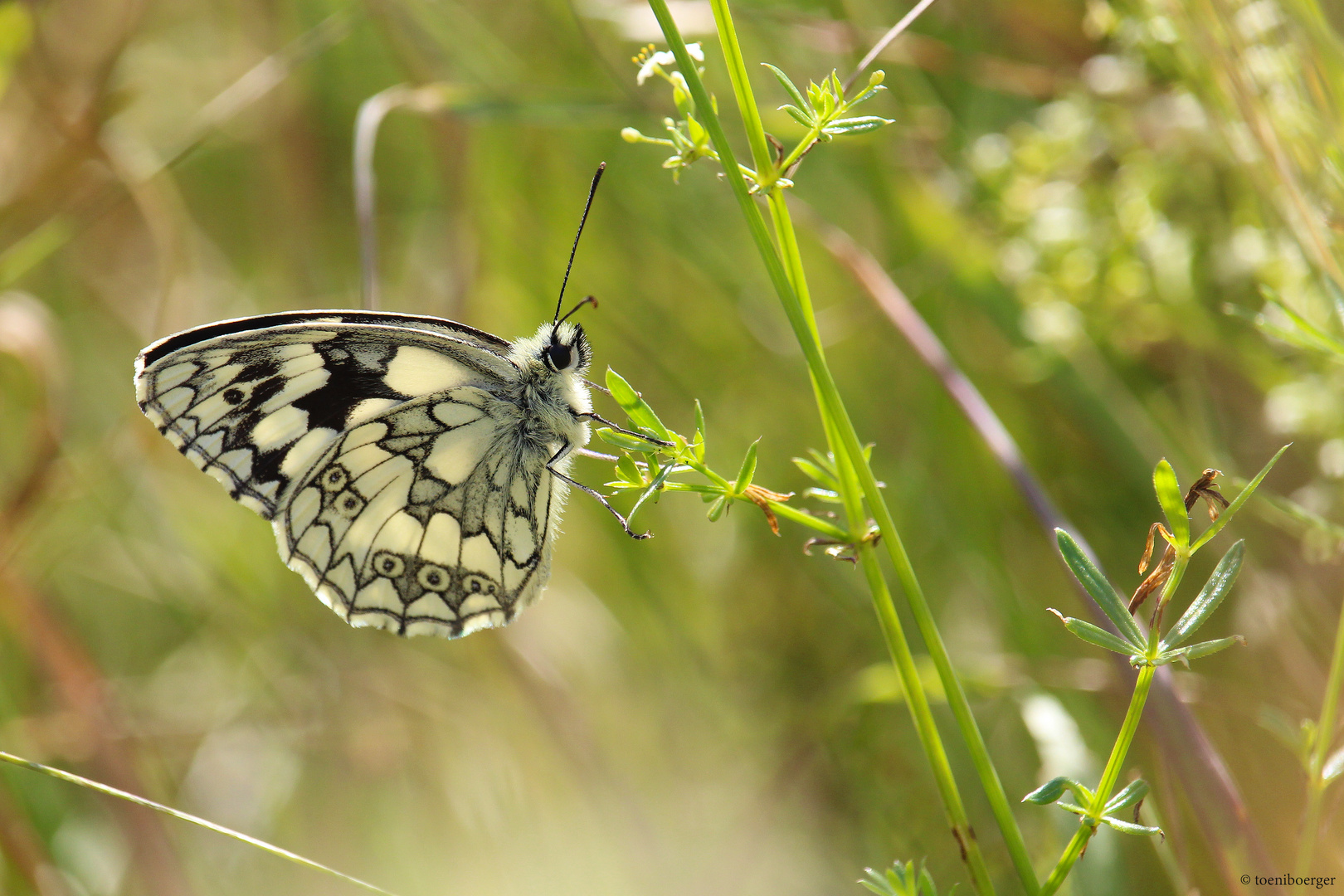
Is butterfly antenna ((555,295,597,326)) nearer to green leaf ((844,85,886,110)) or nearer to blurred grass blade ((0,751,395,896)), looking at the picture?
green leaf ((844,85,886,110))

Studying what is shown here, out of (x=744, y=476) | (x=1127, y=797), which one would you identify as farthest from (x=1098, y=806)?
(x=744, y=476)

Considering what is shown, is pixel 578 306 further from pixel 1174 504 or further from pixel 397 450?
pixel 1174 504

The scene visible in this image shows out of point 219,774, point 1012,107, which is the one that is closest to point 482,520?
point 219,774

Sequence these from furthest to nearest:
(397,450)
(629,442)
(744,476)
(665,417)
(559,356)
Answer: (665,417) < (397,450) < (559,356) < (629,442) < (744,476)

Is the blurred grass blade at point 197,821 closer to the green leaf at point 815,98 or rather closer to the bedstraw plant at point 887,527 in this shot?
the bedstraw plant at point 887,527

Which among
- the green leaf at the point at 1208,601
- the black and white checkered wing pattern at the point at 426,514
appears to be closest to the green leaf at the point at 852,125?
the green leaf at the point at 1208,601

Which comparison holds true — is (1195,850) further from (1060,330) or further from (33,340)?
(33,340)

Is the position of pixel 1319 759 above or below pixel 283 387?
below
